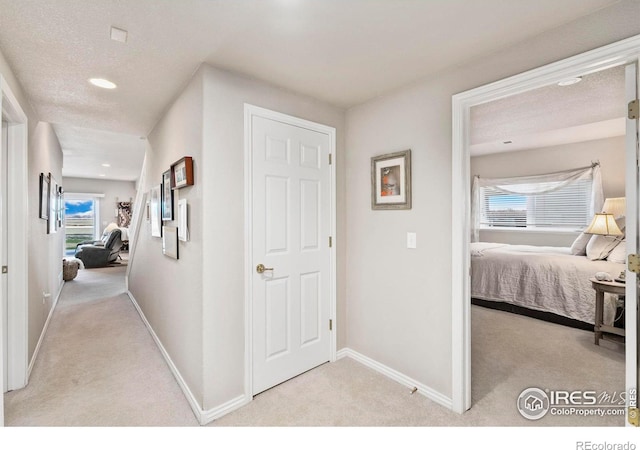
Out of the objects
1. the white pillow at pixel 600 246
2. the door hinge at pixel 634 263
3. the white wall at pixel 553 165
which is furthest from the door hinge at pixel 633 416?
the white wall at pixel 553 165

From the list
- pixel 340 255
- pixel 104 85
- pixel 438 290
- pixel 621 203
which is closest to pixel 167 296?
pixel 340 255

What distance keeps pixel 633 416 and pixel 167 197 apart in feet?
10.7

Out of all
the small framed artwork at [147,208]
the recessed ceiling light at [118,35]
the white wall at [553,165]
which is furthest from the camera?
the white wall at [553,165]

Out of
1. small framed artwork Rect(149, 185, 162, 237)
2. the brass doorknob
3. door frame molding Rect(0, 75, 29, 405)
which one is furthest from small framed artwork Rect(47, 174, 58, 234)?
the brass doorknob

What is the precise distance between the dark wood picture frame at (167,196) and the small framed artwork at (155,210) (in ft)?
A: 0.80

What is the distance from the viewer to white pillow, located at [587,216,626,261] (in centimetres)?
Answer: 365

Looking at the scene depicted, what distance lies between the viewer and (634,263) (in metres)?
1.48

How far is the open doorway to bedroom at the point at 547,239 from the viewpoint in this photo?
250 centimetres

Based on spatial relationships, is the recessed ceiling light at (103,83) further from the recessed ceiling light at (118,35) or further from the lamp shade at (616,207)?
the lamp shade at (616,207)

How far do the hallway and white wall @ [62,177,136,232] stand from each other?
6597 mm

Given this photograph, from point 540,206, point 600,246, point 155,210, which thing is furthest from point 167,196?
point 540,206

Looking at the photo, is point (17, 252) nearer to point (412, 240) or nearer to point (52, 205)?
point (52, 205)
